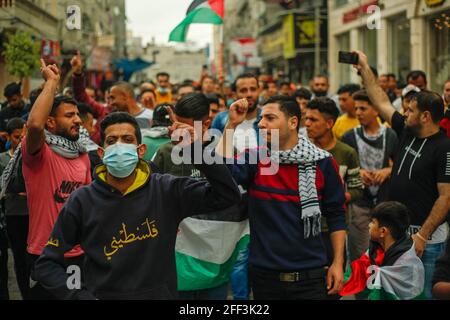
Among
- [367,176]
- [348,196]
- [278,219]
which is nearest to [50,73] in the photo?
[278,219]

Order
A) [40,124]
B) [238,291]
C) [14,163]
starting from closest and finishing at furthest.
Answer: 1. [40,124]
2. [14,163]
3. [238,291]

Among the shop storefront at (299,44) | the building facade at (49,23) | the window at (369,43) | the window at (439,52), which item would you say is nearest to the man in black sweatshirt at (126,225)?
the building facade at (49,23)

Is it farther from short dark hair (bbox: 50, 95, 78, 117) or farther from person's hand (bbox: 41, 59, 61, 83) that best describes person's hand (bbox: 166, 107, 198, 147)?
short dark hair (bbox: 50, 95, 78, 117)

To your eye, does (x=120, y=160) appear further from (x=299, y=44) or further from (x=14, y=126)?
(x=299, y=44)

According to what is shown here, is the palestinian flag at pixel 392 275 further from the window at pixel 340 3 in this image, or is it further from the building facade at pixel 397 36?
the window at pixel 340 3

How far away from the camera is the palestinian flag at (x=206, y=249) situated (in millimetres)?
4977

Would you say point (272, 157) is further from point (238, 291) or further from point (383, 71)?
point (383, 71)

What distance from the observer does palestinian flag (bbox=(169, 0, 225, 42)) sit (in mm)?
7188

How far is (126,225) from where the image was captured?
3.53 m

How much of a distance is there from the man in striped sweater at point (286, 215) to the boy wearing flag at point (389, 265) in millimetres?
475

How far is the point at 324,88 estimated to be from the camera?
12.0 m

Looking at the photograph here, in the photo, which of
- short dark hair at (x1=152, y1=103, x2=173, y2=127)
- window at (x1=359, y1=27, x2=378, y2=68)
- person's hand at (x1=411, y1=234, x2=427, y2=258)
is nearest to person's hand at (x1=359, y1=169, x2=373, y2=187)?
person's hand at (x1=411, y1=234, x2=427, y2=258)

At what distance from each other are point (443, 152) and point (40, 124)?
9.18 ft
